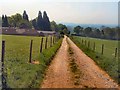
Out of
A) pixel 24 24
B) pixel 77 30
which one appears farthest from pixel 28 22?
pixel 77 30

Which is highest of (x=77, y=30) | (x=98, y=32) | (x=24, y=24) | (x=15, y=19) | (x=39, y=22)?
(x=15, y=19)

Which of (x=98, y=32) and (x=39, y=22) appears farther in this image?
(x=98, y=32)

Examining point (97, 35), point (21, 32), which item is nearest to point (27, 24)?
point (21, 32)

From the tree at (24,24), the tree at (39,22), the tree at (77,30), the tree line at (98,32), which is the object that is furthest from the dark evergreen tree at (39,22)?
the tree at (77,30)

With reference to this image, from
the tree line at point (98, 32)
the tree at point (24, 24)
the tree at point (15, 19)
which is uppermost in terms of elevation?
the tree at point (15, 19)

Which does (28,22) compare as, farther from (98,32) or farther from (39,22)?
(98,32)

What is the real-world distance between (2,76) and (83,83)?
3.59 metres

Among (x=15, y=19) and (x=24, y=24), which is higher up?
(x=15, y=19)

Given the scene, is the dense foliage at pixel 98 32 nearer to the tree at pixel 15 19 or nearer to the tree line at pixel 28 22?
the tree line at pixel 28 22

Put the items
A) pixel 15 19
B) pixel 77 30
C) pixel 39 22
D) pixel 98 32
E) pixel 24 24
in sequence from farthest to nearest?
pixel 77 30 → pixel 98 32 → pixel 39 22 → pixel 15 19 → pixel 24 24

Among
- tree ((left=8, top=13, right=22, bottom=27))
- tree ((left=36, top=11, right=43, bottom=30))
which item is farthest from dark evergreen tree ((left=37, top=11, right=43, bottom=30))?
tree ((left=8, top=13, right=22, bottom=27))

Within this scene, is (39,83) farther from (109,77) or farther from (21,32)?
(21,32)

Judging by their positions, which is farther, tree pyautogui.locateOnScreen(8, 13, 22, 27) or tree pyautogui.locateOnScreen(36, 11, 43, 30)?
tree pyautogui.locateOnScreen(36, 11, 43, 30)

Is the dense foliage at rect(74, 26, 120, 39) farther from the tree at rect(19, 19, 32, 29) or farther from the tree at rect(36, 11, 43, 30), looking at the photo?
the tree at rect(19, 19, 32, 29)
